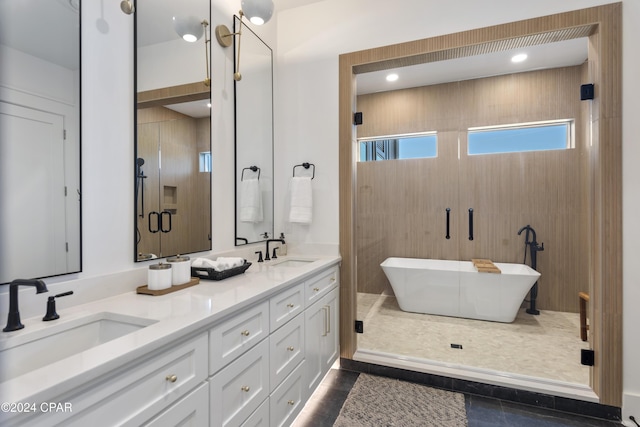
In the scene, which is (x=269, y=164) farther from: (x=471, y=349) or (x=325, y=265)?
(x=471, y=349)

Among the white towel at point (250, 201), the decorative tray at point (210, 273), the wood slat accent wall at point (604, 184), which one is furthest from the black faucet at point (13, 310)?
the wood slat accent wall at point (604, 184)

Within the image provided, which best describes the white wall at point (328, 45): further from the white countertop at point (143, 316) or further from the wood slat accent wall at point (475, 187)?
the white countertop at point (143, 316)

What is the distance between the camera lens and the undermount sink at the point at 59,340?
0.84 metres

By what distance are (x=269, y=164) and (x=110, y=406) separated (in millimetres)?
1948

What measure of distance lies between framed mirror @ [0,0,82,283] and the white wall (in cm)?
153

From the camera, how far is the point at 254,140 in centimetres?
227

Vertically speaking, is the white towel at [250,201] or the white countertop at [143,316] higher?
the white towel at [250,201]

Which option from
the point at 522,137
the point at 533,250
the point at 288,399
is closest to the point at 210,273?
the point at 288,399

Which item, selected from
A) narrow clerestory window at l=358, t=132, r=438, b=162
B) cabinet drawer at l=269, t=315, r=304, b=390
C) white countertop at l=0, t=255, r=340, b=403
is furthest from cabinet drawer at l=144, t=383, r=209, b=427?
narrow clerestory window at l=358, t=132, r=438, b=162

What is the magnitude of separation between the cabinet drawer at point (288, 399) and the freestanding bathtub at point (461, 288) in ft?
6.26

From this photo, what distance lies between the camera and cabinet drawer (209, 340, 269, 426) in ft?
3.48

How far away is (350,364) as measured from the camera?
234 cm

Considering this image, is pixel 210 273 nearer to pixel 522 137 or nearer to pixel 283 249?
pixel 283 249

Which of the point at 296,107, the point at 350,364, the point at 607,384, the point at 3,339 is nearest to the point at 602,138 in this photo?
the point at 607,384
